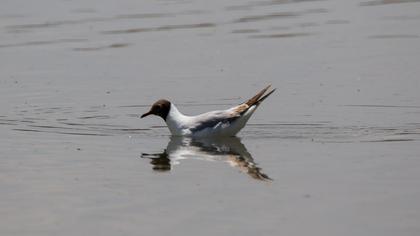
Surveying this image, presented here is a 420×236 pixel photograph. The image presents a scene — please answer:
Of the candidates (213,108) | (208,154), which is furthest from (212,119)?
(213,108)

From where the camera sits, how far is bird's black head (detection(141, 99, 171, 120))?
49.1 feet

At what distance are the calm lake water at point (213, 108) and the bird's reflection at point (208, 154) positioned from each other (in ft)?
0.13

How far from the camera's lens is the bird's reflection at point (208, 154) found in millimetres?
12438

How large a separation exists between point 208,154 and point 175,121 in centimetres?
154

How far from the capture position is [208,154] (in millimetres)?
13398

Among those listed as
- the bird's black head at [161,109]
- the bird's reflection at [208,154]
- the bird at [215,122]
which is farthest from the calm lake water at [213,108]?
the bird's black head at [161,109]

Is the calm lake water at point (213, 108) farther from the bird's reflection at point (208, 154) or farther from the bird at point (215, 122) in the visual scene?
the bird at point (215, 122)

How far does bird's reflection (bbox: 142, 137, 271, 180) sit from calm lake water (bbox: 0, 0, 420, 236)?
0.04 metres

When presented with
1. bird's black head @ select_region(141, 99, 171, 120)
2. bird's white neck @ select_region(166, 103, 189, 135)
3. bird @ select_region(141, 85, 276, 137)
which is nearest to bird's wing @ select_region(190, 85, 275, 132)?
bird @ select_region(141, 85, 276, 137)

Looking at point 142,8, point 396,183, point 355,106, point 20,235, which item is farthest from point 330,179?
point 142,8

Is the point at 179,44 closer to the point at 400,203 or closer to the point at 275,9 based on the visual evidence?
the point at 275,9

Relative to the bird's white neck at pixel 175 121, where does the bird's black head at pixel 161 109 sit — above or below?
above

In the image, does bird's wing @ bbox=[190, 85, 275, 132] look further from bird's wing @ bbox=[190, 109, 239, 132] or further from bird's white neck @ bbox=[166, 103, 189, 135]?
bird's white neck @ bbox=[166, 103, 189, 135]

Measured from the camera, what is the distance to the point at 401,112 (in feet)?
49.4
